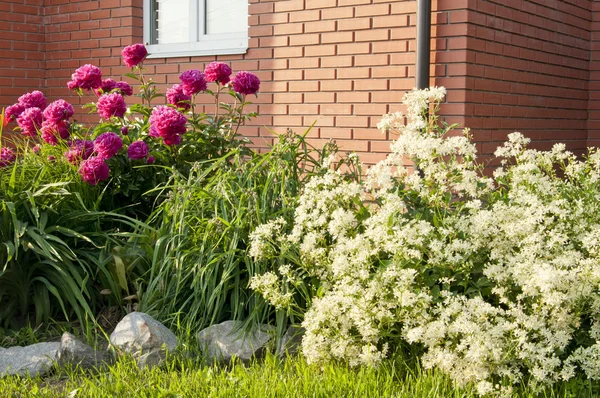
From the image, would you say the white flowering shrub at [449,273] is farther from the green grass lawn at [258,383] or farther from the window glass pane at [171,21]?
the window glass pane at [171,21]

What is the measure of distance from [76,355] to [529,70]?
394 cm

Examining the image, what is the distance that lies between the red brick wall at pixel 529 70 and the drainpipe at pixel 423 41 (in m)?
0.20

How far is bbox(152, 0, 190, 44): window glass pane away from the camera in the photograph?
682cm

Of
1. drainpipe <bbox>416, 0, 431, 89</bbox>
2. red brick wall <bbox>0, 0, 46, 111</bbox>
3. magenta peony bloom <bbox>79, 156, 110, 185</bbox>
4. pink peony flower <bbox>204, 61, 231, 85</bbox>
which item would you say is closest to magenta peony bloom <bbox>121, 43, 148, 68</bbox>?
pink peony flower <bbox>204, 61, 231, 85</bbox>

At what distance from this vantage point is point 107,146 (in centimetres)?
416

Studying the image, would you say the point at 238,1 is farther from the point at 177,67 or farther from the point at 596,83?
the point at 596,83

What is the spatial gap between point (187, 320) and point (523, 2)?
349cm

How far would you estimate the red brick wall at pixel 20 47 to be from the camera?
7.54m

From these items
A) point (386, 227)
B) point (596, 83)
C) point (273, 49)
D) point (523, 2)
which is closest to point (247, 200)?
point (386, 227)

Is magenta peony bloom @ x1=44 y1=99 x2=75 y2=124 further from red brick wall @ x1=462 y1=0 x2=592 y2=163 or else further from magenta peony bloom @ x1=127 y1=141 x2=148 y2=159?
red brick wall @ x1=462 y1=0 x2=592 y2=163

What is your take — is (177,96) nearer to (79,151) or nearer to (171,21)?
(79,151)

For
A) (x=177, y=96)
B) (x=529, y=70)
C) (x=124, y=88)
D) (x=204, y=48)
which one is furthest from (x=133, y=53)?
(x=529, y=70)

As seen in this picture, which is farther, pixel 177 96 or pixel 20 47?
pixel 20 47

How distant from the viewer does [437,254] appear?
3.11 m
